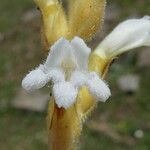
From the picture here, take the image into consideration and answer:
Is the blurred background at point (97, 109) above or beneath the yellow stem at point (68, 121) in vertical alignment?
beneath

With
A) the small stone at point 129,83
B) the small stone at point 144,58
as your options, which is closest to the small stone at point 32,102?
the small stone at point 129,83

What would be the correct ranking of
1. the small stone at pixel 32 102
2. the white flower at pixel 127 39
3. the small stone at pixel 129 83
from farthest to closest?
the small stone at pixel 129 83
the small stone at pixel 32 102
the white flower at pixel 127 39

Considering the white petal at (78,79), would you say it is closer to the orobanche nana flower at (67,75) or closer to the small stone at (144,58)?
the orobanche nana flower at (67,75)

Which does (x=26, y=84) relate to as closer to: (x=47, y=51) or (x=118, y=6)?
(x=47, y=51)

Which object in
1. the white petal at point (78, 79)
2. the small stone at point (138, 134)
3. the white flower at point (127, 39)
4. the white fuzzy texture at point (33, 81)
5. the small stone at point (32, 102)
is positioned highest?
the white fuzzy texture at point (33, 81)

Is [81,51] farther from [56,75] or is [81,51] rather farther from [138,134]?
[138,134]

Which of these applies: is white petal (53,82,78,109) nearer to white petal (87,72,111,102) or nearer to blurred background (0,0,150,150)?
white petal (87,72,111,102)

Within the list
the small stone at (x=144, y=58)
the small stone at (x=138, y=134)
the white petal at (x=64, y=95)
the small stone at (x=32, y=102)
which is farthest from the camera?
the small stone at (x=144, y=58)
